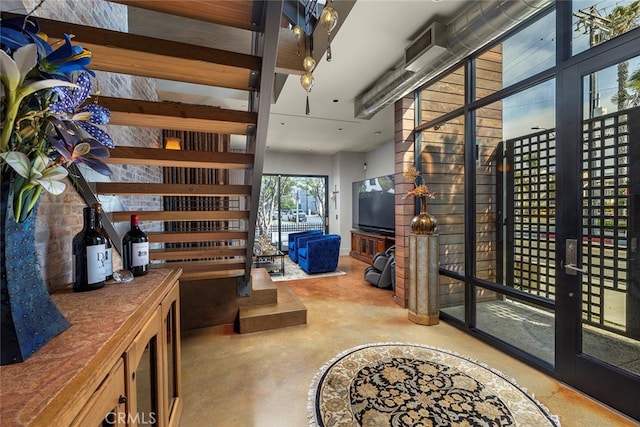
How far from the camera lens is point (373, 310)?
354cm

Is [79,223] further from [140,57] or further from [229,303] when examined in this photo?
[229,303]

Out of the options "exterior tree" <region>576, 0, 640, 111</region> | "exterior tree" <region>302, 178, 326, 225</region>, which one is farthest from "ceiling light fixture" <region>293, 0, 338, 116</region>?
"exterior tree" <region>302, 178, 326, 225</region>

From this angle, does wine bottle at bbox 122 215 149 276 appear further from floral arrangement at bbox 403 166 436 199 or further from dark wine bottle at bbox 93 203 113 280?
floral arrangement at bbox 403 166 436 199

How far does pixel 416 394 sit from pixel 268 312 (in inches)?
68.0

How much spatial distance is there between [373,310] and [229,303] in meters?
1.85

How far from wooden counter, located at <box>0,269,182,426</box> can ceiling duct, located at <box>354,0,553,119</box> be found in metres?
2.77

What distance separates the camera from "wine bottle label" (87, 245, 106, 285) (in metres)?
1.18

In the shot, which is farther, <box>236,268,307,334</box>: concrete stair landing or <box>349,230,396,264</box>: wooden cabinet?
<box>349,230,396,264</box>: wooden cabinet

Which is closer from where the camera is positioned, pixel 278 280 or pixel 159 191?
pixel 159 191

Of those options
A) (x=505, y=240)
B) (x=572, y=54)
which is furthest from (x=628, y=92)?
(x=505, y=240)

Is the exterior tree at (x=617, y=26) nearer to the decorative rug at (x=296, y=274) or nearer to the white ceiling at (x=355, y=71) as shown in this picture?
the white ceiling at (x=355, y=71)

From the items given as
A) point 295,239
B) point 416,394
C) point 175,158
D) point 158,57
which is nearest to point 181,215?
point 175,158

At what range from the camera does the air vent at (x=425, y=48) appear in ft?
7.34

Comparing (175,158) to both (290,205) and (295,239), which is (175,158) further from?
(290,205)
